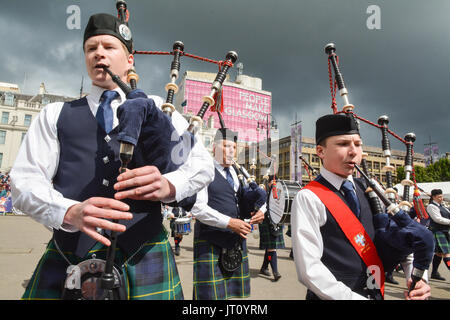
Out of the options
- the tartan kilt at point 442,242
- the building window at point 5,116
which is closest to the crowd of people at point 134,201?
the tartan kilt at point 442,242

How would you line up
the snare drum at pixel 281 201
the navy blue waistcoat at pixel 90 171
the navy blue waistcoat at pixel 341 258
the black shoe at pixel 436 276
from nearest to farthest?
1. the navy blue waistcoat at pixel 90 171
2. the navy blue waistcoat at pixel 341 258
3. the snare drum at pixel 281 201
4. the black shoe at pixel 436 276

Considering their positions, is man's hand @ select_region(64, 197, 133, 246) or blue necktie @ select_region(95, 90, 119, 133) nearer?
man's hand @ select_region(64, 197, 133, 246)

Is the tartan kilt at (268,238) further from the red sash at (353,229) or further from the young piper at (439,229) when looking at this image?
the red sash at (353,229)

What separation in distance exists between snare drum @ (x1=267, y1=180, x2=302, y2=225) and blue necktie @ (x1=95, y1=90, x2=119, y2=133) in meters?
5.22

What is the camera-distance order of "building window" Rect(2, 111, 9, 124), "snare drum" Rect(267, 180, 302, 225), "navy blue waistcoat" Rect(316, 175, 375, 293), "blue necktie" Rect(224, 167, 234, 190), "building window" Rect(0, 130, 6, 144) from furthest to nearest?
"building window" Rect(2, 111, 9, 124)
"building window" Rect(0, 130, 6, 144)
"snare drum" Rect(267, 180, 302, 225)
"blue necktie" Rect(224, 167, 234, 190)
"navy blue waistcoat" Rect(316, 175, 375, 293)

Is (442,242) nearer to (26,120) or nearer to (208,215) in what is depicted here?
(208,215)

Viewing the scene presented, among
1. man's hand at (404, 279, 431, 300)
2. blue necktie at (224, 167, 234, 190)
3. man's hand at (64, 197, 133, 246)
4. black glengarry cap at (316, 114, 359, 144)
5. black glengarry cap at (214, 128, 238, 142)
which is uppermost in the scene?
black glengarry cap at (214, 128, 238, 142)

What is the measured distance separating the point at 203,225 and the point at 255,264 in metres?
4.45

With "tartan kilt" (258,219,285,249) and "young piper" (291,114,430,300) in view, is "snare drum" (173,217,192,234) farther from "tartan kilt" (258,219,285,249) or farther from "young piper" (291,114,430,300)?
"young piper" (291,114,430,300)

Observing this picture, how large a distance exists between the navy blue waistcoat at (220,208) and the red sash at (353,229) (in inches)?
58.4

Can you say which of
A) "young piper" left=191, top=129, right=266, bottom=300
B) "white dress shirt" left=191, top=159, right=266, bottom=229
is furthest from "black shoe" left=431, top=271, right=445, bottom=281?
"white dress shirt" left=191, top=159, right=266, bottom=229

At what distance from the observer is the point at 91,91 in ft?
4.68

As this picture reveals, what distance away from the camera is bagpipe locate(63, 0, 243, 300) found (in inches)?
39.3

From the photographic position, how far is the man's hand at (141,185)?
99 centimetres
